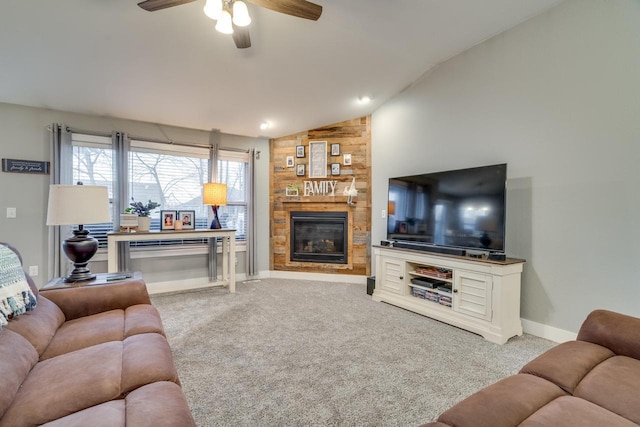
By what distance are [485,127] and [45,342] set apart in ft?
12.5

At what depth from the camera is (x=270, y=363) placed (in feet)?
6.86

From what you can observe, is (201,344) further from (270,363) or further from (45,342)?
(45,342)

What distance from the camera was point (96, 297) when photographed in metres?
1.90

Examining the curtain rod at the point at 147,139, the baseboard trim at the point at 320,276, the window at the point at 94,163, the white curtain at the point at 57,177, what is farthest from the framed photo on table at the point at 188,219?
the baseboard trim at the point at 320,276

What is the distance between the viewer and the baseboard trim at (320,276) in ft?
14.6

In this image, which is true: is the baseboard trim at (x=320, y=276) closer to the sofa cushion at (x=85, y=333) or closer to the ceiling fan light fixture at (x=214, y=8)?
the sofa cushion at (x=85, y=333)

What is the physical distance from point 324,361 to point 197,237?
101 inches

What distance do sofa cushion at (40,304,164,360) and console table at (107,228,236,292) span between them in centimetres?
165

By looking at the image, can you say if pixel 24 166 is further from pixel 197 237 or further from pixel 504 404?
pixel 504 404

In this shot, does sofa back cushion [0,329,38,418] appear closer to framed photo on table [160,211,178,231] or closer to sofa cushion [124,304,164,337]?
sofa cushion [124,304,164,337]

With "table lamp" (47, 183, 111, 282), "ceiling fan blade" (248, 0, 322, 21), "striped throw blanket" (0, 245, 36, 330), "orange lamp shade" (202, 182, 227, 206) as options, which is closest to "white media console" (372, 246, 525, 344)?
"orange lamp shade" (202, 182, 227, 206)

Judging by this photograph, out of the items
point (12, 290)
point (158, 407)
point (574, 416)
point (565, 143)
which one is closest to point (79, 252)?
point (12, 290)

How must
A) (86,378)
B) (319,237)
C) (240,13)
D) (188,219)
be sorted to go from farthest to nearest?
1. (319,237)
2. (188,219)
3. (240,13)
4. (86,378)

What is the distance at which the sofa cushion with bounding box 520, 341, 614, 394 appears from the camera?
1147 mm
